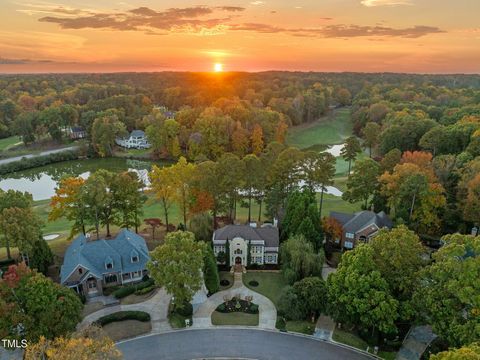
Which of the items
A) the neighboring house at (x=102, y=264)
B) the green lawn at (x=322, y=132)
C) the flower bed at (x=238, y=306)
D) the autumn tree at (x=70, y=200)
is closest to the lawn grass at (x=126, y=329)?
the neighboring house at (x=102, y=264)

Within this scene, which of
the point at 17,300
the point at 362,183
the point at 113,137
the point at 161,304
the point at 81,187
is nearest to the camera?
the point at 17,300

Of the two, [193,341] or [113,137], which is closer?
[193,341]

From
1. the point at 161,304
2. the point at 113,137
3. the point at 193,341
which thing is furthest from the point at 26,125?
the point at 193,341

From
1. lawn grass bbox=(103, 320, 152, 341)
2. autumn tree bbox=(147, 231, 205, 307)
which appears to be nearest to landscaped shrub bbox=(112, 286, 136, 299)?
lawn grass bbox=(103, 320, 152, 341)

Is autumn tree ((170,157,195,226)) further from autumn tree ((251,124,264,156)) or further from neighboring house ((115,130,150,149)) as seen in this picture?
neighboring house ((115,130,150,149))

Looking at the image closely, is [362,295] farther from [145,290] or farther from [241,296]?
[145,290]

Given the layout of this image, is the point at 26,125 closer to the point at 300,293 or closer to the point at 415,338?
the point at 300,293

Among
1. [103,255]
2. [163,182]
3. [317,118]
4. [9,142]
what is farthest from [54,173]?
[317,118]
